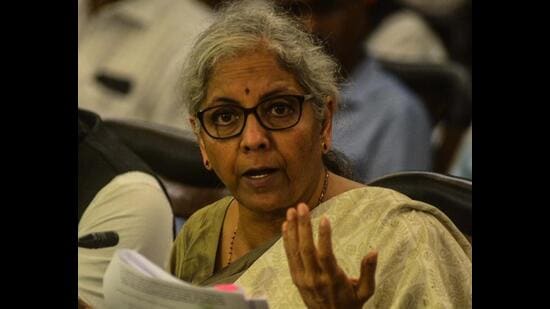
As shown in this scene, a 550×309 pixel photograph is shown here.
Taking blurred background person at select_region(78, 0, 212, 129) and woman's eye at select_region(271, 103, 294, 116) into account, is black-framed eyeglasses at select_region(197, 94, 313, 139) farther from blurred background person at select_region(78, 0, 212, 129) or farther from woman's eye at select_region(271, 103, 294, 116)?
blurred background person at select_region(78, 0, 212, 129)

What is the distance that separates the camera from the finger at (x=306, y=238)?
70.2 inches

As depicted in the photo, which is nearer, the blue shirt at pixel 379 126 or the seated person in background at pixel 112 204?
the blue shirt at pixel 379 126

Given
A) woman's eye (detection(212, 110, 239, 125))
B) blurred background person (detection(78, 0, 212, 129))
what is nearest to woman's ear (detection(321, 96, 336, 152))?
woman's eye (detection(212, 110, 239, 125))

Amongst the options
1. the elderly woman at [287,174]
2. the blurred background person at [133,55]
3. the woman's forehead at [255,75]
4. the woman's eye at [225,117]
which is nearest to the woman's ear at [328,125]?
the elderly woman at [287,174]

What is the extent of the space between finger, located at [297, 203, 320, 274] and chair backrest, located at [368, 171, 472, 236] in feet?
1.85

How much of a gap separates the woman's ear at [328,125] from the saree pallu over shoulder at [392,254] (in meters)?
0.13

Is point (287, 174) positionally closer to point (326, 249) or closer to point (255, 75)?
point (255, 75)

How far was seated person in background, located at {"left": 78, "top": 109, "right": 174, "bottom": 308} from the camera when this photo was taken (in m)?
2.56

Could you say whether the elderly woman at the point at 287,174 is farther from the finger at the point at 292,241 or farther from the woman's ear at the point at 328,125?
the finger at the point at 292,241

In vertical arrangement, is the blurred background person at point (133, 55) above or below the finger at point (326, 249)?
above

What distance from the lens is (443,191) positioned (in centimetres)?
230

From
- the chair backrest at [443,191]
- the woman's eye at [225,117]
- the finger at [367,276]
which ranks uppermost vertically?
the woman's eye at [225,117]

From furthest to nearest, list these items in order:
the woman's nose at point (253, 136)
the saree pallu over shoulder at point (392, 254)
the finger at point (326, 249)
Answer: the woman's nose at point (253, 136), the saree pallu over shoulder at point (392, 254), the finger at point (326, 249)
